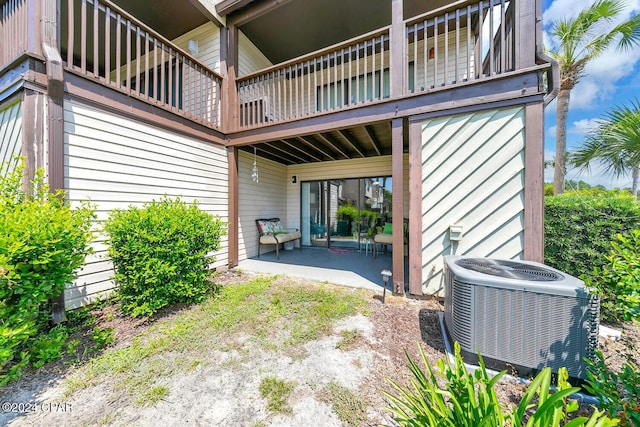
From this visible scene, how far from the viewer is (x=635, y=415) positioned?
3.16ft

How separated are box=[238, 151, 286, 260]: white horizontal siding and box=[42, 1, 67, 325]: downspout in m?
3.02

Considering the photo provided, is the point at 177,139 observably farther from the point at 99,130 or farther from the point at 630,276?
the point at 630,276

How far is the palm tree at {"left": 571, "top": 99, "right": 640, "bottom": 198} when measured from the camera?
3.89 metres

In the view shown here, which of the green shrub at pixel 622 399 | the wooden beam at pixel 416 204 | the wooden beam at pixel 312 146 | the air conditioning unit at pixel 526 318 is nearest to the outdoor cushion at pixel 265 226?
the wooden beam at pixel 312 146

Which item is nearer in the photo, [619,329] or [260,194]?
[619,329]

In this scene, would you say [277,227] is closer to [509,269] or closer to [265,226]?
[265,226]

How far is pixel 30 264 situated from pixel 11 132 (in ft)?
7.66

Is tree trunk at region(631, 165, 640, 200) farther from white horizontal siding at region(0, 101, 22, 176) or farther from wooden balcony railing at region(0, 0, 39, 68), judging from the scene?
white horizontal siding at region(0, 101, 22, 176)

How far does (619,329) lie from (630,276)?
8.04 feet

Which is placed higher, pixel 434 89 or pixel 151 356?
pixel 434 89

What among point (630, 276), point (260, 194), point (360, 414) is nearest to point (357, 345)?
point (360, 414)

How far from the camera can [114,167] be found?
3299 millimetres

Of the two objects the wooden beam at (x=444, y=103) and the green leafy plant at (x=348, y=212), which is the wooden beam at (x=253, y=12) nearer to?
the wooden beam at (x=444, y=103)

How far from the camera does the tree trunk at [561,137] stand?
611cm
